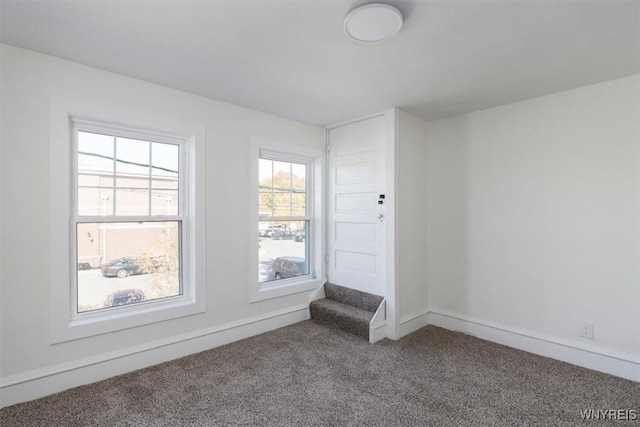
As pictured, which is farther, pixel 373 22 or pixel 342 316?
pixel 342 316

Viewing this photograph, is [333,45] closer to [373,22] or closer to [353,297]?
[373,22]

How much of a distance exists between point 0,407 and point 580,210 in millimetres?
4360

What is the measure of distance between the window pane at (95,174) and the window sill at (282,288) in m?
1.50

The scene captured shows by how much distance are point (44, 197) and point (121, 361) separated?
1312 mm

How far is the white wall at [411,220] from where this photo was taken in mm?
3164

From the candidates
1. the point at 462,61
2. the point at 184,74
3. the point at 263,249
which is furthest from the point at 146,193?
the point at 462,61

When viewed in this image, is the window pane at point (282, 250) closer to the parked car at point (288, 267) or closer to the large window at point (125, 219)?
the parked car at point (288, 267)

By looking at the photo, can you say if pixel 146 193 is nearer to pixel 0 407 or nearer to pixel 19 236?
pixel 19 236

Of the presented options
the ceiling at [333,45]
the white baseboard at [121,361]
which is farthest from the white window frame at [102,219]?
the ceiling at [333,45]

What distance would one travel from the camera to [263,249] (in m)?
3.41

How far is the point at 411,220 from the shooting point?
3.33 meters

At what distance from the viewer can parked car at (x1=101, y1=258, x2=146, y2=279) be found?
96.7 inches

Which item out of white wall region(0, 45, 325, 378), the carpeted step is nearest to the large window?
white wall region(0, 45, 325, 378)

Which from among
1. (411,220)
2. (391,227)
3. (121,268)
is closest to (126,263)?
(121,268)
